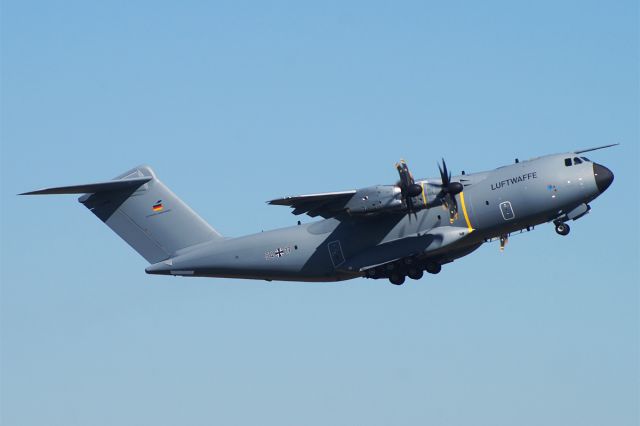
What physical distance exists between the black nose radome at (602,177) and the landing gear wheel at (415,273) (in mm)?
5005

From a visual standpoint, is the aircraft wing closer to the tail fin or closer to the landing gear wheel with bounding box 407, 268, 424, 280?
the landing gear wheel with bounding box 407, 268, 424, 280

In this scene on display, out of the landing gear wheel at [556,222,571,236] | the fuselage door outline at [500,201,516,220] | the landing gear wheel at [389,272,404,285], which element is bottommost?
the landing gear wheel at [389,272,404,285]

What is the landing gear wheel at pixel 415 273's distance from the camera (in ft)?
92.3

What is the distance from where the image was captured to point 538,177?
2675cm

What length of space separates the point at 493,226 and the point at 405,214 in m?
2.26

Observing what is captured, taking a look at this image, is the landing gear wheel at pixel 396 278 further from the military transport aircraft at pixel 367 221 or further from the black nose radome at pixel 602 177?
the black nose radome at pixel 602 177

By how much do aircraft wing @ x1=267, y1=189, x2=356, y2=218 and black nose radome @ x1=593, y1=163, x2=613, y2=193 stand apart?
19.5ft

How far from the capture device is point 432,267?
28.3m

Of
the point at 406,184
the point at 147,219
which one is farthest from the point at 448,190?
the point at 147,219

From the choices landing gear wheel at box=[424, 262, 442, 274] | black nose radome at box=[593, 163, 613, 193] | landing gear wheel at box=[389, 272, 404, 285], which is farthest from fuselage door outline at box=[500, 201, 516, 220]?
landing gear wheel at box=[389, 272, 404, 285]

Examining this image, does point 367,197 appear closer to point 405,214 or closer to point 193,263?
point 405,214

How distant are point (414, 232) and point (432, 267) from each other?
1.17m

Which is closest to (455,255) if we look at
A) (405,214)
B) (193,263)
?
(405,214)

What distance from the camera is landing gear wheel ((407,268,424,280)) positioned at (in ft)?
92.3
